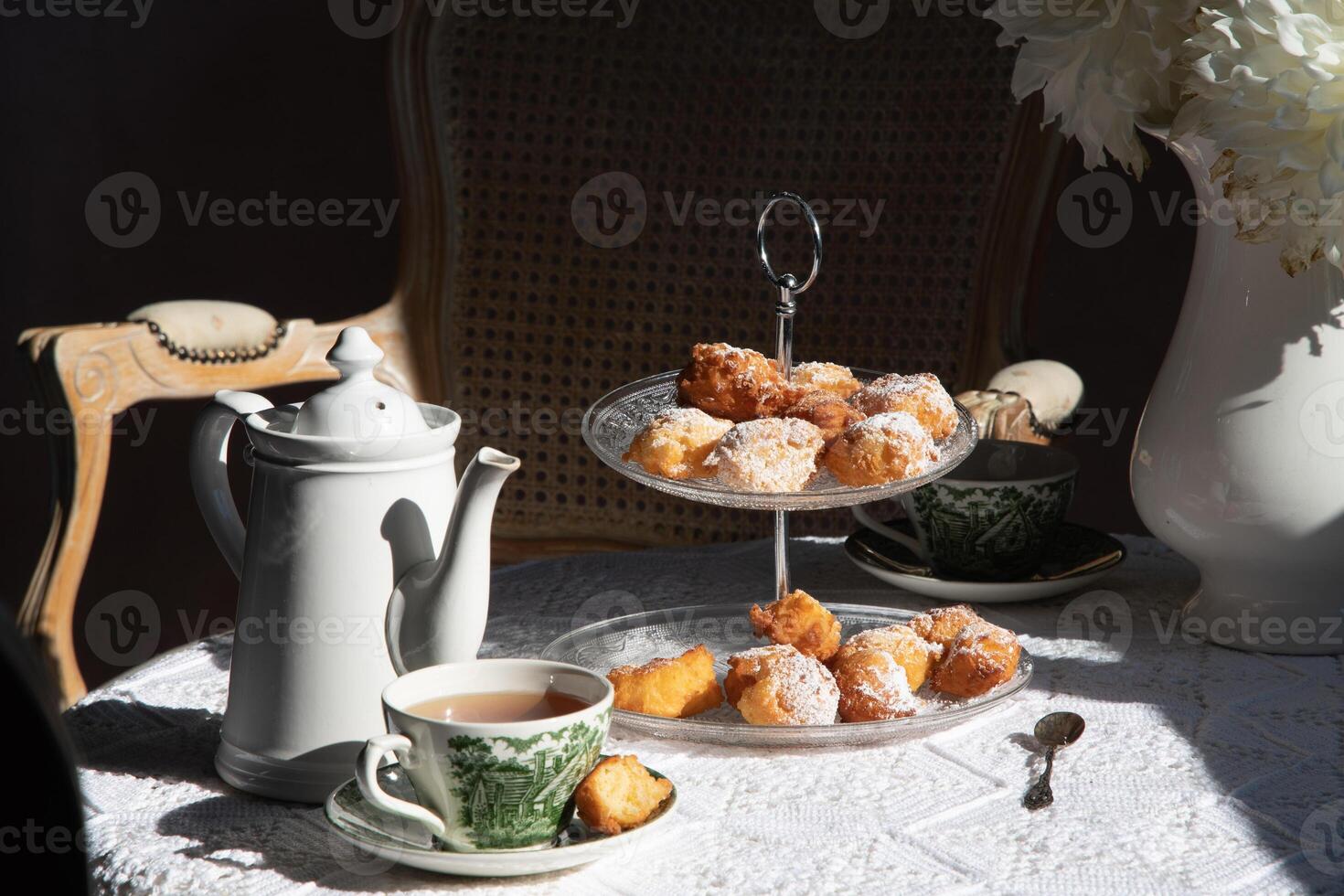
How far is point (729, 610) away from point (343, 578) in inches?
14.2

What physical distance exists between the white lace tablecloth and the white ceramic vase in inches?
1.7

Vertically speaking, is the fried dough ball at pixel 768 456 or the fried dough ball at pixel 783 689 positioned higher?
the fried dough ball at pixel 768 456

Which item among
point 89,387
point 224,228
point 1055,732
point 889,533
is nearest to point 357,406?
point 1055,732

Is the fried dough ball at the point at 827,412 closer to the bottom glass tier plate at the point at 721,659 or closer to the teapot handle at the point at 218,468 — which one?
the bottom glass tier plate at the point at 721,659

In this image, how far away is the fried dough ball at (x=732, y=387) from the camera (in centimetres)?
92

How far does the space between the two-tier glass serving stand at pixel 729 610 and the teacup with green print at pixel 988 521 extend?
0.26ft

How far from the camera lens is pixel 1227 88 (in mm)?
801

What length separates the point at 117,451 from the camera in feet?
7.49

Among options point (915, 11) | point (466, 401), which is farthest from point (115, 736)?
point (915, 11)

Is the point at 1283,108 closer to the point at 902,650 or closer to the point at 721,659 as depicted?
the point at 902,650

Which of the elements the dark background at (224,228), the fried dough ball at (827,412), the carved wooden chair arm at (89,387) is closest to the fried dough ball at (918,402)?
the fried dough ball at (827,412)

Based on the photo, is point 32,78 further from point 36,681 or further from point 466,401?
point 36,681

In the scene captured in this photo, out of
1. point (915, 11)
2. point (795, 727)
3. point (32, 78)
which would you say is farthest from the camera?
point (32, 78)

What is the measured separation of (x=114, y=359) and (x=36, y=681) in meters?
1.08
